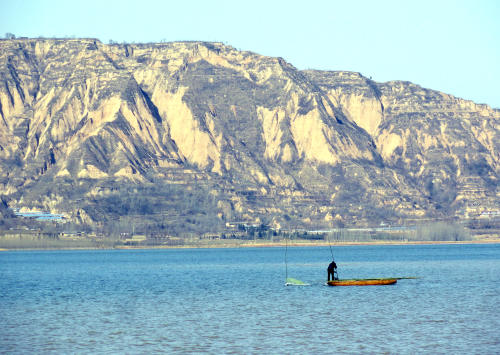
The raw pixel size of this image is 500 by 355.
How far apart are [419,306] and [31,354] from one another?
46377 millimetres

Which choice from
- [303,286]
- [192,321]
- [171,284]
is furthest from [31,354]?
[171,284]

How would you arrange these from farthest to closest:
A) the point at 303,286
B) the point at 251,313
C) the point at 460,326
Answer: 1. the point at 303,286
2. the point at 251,313
3. the point at 460,326

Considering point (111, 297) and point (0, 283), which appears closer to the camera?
point (111, 297)

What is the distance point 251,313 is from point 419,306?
1874 cm

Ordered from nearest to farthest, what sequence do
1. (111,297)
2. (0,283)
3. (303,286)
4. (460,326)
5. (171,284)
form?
(460,326), (111,297), (303,286), (171,284), (0,283)

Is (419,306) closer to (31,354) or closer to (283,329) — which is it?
(283,329)

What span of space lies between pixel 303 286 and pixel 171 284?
26259 mm

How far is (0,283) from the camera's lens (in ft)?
573

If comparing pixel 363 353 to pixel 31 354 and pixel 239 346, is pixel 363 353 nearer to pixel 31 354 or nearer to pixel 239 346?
pixel 239 346

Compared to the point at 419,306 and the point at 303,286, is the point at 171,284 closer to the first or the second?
the point at 303,286

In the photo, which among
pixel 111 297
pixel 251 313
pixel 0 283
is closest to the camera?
pixel 251 313

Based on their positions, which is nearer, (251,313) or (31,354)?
(31,354)

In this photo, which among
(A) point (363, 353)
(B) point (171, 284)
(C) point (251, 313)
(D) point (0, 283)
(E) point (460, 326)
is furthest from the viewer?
(D) point (0, 283)

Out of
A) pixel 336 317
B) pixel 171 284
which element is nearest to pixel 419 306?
pixel 336 317
